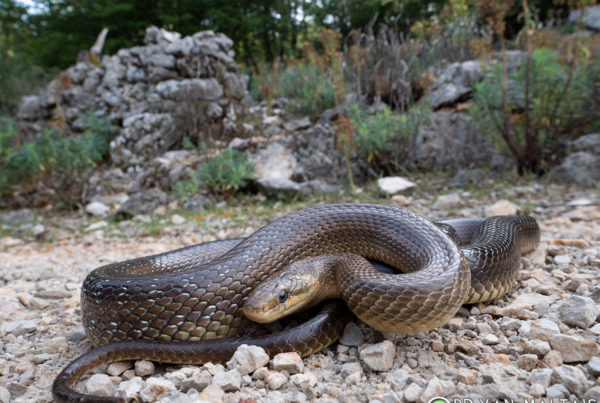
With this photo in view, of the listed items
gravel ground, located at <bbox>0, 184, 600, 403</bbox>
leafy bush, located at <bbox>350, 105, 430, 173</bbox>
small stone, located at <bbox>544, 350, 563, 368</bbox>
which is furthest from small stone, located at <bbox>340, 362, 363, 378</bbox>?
leafy bush, located at <bbox>350, 105, 430, 173</bbox>

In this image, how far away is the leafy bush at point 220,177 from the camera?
695cm

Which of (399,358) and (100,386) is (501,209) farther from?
(100,386)

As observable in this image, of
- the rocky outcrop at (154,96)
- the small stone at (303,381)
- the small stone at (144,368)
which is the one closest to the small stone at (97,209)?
the rocky outcrop at (154,96)

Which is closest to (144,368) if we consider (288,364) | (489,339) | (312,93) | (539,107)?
(288,364)

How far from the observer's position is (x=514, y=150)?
6.36 m

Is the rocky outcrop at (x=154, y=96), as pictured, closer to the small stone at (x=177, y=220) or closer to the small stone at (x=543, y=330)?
the small stone at (x=177, y=220)

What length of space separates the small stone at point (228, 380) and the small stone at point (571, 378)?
4.73 ft

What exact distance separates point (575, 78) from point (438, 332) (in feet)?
20.2

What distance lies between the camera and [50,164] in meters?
7.77

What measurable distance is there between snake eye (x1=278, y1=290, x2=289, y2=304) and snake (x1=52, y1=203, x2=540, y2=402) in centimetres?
14

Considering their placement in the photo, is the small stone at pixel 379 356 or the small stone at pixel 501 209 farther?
the small stone at pixel 501 209

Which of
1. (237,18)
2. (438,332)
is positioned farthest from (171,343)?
(237,18)

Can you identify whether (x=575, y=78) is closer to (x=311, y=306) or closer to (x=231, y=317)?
(x=311, y=306)

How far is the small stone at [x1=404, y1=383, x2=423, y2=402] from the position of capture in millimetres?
1745
